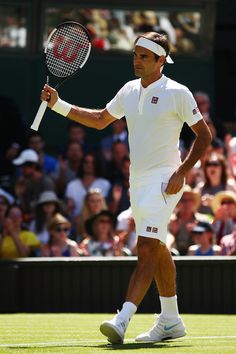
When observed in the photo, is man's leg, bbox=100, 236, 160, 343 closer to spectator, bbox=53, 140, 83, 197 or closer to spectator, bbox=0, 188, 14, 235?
spectator, bbox=0, 188, 14, 235

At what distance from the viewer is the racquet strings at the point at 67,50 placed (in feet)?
30.7

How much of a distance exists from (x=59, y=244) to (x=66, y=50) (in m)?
4.71

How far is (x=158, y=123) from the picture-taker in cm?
856

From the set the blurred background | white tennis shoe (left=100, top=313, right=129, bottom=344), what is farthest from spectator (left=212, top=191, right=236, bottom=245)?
white tennis shoe (left=100, top=313, right=129, bottom=344)

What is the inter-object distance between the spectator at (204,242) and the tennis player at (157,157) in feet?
15.5

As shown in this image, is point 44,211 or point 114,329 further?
point 44,211

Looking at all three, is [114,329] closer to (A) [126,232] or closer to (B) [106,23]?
(A) [126,232]

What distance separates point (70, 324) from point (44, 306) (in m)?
2.53

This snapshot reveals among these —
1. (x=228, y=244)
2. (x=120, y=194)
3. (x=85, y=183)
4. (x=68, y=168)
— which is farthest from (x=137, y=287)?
(x=68, y=168)

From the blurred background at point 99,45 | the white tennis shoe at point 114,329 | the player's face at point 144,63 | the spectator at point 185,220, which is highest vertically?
the blurred background at point 99,45

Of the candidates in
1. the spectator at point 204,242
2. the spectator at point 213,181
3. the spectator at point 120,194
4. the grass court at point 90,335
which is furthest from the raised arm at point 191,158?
the spectator at point 120,194

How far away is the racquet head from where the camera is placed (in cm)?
934

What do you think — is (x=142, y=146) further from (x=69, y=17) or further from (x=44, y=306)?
(x=69, y=17)

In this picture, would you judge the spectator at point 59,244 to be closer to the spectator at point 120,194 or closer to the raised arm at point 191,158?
the spectator at point 120,194
